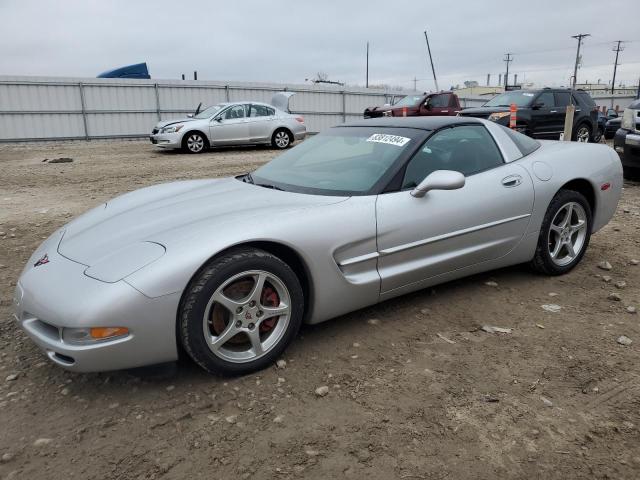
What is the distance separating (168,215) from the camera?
2.84 m

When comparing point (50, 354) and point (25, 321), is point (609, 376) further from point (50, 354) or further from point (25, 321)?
point (25, 321)

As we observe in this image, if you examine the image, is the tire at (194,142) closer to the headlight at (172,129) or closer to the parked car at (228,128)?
the parked car at (228,128)

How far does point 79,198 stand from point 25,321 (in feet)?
16.9

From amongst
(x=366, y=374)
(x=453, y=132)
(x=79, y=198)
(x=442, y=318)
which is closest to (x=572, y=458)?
(x=366, y=374)

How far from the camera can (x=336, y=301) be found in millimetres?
2791

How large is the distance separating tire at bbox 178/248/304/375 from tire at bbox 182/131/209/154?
11263 mm

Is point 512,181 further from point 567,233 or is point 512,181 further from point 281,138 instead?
point 281,138

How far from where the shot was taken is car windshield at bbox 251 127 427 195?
3064 mm

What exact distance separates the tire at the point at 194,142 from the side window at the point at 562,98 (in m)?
8.89

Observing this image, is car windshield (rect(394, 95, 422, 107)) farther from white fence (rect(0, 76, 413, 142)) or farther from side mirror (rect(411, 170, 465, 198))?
side mirror (rect(411, 170, 465, 198))

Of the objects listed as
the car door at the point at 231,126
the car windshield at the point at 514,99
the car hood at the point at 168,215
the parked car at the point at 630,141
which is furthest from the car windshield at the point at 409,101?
the car hood at the point at 168,215

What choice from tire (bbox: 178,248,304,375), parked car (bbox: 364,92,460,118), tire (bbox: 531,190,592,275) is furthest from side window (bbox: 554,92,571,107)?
tire (bbox: 178,248,304,375)

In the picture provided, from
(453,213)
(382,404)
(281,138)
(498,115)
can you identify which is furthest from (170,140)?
(382,404)

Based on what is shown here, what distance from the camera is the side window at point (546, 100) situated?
1236 cm
